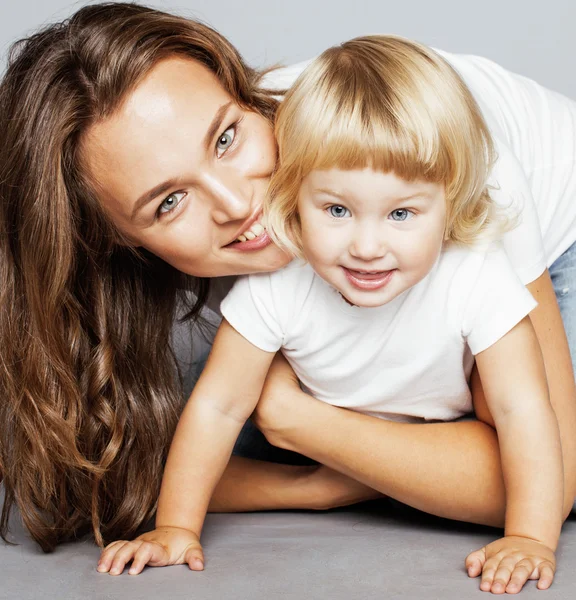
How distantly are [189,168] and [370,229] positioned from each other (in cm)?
36

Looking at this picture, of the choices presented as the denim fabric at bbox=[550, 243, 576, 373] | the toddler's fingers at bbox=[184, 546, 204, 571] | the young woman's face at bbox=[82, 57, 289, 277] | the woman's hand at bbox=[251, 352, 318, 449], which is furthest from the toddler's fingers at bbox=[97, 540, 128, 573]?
the denim fabric at bbox=[550, 243, 576, 373]

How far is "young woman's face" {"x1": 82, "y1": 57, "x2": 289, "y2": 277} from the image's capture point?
1990 millimetres

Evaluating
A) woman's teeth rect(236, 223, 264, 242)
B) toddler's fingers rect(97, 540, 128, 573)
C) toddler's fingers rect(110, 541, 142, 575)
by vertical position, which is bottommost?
toddler's fingers rect(97, 540, 128, 573)

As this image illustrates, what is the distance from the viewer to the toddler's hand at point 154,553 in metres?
1.99

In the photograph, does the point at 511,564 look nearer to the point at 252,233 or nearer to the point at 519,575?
the point at 519,575

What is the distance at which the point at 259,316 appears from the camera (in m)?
2.14

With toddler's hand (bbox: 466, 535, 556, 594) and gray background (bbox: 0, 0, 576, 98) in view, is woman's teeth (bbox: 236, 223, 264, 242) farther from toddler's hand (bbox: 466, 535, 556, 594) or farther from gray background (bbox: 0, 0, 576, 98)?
gray background (bbox: 0, 0, 576, 98)

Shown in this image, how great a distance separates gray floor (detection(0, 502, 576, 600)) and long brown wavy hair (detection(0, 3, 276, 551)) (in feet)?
0.51

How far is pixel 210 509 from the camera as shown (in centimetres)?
246

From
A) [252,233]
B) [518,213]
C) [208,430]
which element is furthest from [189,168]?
[518,213]

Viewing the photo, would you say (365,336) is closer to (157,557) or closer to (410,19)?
(157,557)

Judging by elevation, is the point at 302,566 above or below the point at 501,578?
below

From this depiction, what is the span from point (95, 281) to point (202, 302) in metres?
0.27

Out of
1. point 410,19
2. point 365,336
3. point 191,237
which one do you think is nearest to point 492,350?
point 365,336
